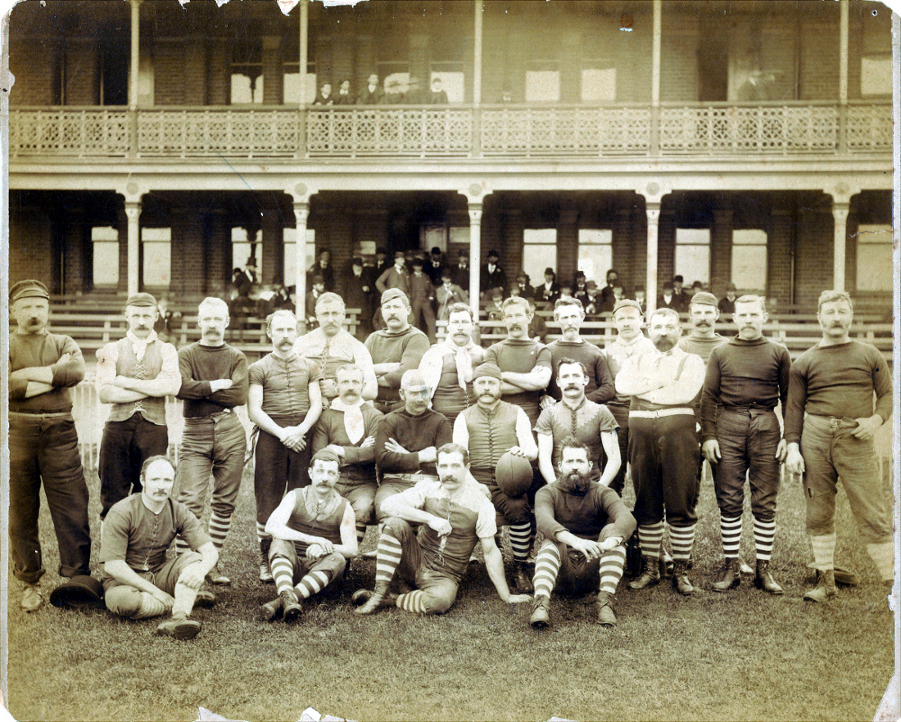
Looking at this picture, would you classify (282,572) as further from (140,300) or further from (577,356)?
(577,356)

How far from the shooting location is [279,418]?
550cm

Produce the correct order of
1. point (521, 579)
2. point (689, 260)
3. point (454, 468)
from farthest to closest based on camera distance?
point (689, 260), point (521, 579), point (454, 468)

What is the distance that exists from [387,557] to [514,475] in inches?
43.2

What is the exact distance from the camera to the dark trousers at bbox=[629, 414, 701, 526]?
5230 millimetres

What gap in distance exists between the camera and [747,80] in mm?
8398

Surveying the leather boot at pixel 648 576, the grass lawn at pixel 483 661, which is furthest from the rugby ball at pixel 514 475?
the leather boot at pixel 648 576

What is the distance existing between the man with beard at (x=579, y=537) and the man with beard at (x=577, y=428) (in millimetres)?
163

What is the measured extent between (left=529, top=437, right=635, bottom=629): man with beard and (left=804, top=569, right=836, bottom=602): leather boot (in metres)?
1.34

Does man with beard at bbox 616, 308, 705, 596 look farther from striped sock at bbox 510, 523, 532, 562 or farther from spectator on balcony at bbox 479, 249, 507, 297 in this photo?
spectator on balcony at bbox 479, 249, 507, 297

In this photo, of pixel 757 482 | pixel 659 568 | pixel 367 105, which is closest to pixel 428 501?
pixel 659 568

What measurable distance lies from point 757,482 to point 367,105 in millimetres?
6465

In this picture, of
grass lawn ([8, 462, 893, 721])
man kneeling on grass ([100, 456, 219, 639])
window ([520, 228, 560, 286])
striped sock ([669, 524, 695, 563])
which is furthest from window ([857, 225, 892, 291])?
window ([520, 228, 560, 286])

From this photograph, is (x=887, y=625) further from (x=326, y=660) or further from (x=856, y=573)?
(x=326, y=660)

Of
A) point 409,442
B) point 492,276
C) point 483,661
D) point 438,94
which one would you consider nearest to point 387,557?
point 409,442
